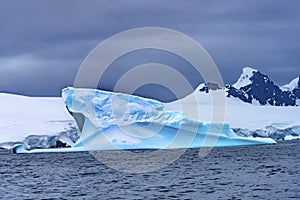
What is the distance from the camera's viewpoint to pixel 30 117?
4126 inches

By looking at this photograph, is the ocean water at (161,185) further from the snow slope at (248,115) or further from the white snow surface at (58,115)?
the snow slope at (248,115)

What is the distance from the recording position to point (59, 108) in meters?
113

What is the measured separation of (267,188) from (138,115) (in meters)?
47.4

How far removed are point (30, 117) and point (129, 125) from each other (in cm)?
3267

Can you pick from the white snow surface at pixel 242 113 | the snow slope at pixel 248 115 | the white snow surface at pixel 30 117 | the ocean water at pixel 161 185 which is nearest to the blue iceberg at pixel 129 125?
the white snow surface at pixel 30 117

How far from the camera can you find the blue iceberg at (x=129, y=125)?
240ft

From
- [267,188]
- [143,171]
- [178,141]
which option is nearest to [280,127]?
[178,141]

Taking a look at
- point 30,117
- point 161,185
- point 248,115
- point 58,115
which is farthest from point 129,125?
point 248,115

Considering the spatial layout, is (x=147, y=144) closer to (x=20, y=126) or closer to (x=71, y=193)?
(x=20, y=126)

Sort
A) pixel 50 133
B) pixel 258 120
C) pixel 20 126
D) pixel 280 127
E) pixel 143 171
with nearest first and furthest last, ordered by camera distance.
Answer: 1. pixel 143 171
2. pixel 50 133
3. pixel 20 126
4. pixel 280 127
5. pixel 258 120

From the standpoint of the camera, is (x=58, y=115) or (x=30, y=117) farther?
(x=58, y=115)

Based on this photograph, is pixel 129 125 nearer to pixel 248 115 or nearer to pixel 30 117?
pixel 30 117

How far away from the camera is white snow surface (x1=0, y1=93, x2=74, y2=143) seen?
93.8 metres

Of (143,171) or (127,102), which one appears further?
(127,102)
